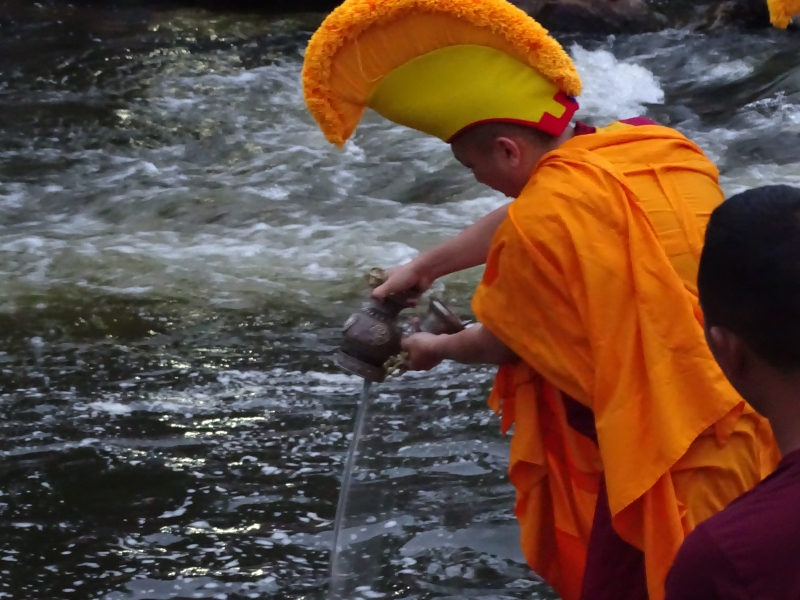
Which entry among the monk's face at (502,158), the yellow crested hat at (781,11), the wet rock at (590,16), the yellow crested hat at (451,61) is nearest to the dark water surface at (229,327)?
the monk's face at (502,158)

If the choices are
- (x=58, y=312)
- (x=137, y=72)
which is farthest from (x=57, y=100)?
(x=58, y=312)

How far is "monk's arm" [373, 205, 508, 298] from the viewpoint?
7.38ft

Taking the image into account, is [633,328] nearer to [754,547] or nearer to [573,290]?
[573,290]

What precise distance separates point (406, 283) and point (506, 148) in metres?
0.49

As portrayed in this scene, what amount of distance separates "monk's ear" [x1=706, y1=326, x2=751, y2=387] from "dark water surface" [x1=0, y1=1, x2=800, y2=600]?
5.03 ft

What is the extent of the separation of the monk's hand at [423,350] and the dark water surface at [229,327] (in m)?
0.85

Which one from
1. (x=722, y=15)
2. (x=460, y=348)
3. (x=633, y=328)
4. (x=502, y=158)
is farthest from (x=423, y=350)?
(x=722, y=15)

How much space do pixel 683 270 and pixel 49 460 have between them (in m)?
2.31

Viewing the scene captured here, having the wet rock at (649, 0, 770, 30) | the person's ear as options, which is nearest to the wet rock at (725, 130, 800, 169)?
the wet rock at (649, 0, 770, 30)

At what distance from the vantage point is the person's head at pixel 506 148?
1.92 meters

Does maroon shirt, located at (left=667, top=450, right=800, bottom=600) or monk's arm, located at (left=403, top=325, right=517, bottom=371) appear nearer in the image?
maroon shirt, located at (left=667, top=450, right=800, bottom=600)

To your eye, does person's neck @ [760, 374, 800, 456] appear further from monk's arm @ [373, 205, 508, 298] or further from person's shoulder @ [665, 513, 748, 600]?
monk's arm @ [373, 205, 508, 298]

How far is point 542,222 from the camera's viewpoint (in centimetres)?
173

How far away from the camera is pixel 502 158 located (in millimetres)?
1942
